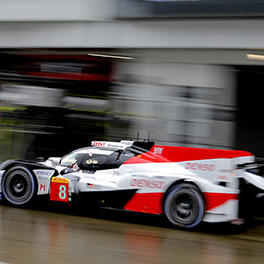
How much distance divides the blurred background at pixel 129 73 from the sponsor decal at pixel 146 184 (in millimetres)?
4482

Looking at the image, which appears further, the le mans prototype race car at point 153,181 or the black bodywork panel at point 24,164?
the black bodywork panel at point 24,164

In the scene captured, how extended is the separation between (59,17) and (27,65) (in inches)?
65.6

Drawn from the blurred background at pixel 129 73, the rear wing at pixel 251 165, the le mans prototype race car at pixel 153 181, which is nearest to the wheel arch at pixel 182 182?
the le mans prototype race car at pixel 153 181

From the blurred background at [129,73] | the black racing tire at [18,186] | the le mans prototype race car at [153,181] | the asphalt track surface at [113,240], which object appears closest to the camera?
the asphalt track surface at [113,240]

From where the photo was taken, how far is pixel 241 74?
12.0 meters

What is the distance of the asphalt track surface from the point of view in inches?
220

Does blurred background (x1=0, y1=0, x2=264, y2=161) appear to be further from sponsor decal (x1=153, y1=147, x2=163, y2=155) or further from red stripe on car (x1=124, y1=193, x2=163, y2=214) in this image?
red stripe on car (x1=124, y1=193, x2=163, y2=214)

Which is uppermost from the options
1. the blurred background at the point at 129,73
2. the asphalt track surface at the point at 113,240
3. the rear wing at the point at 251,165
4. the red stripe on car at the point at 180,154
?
the blurred background at the point at 129,73

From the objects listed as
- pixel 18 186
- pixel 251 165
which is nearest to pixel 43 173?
pixel 18 186

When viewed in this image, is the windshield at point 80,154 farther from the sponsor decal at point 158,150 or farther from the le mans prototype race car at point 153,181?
the sponsor decal at point 158,150

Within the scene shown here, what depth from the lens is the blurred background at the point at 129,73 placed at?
11977mm

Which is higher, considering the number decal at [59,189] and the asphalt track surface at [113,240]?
the number decal at [59,189]

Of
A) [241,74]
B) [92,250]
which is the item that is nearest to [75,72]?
[241,74]

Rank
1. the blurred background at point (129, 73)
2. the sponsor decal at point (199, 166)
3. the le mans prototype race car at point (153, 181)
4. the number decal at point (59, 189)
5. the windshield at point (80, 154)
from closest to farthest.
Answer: the le mans prototype race car at point (153, 181)
the sponsor decal at point (199, 166)
the number decal at point (59, 189)
the windshield at point (80, 154)
the blurred background at point (129, 73)
